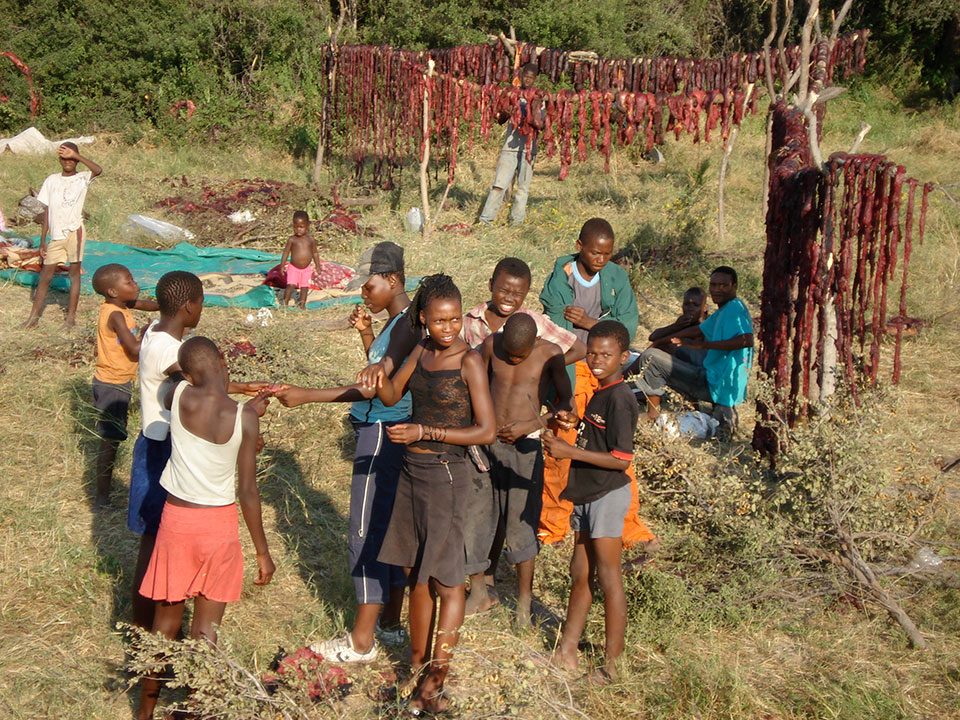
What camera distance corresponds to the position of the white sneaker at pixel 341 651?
12.5 ft

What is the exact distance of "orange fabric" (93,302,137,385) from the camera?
491 cm

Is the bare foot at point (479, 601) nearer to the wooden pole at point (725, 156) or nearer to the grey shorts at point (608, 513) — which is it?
the grey shorts at point (608, 513)

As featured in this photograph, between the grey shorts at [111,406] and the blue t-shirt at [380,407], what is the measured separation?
1839 millimetres

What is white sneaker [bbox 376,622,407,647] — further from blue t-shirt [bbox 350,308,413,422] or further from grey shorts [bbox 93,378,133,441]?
grey shorts [bbox 93,378,133,441]

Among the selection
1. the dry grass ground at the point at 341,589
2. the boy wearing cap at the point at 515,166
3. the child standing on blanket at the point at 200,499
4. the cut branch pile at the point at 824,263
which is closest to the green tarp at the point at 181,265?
the dry grass ground at the point at 341,589

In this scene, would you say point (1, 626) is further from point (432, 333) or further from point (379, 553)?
point (432, 333)

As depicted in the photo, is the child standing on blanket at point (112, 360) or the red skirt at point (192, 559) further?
the child standing on blanket at point (112, 360)

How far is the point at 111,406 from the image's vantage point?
16.6 ft

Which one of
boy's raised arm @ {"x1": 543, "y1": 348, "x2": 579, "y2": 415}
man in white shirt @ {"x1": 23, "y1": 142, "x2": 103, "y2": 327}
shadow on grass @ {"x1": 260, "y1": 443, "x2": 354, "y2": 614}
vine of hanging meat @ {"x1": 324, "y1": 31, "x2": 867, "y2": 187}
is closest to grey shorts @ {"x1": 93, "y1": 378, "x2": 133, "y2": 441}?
shadow on grass @ {"x1": 260, "y1": 443, "x2": 354, "y2": 614}

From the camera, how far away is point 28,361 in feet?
22.8

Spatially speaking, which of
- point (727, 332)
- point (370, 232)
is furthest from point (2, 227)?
point (727, 332)

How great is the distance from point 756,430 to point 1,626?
428 cm

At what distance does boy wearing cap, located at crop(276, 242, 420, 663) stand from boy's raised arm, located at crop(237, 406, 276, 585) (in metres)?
0.38

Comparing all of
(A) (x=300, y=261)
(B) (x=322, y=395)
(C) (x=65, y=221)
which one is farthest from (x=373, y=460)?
(A) (x=300, y=261)
